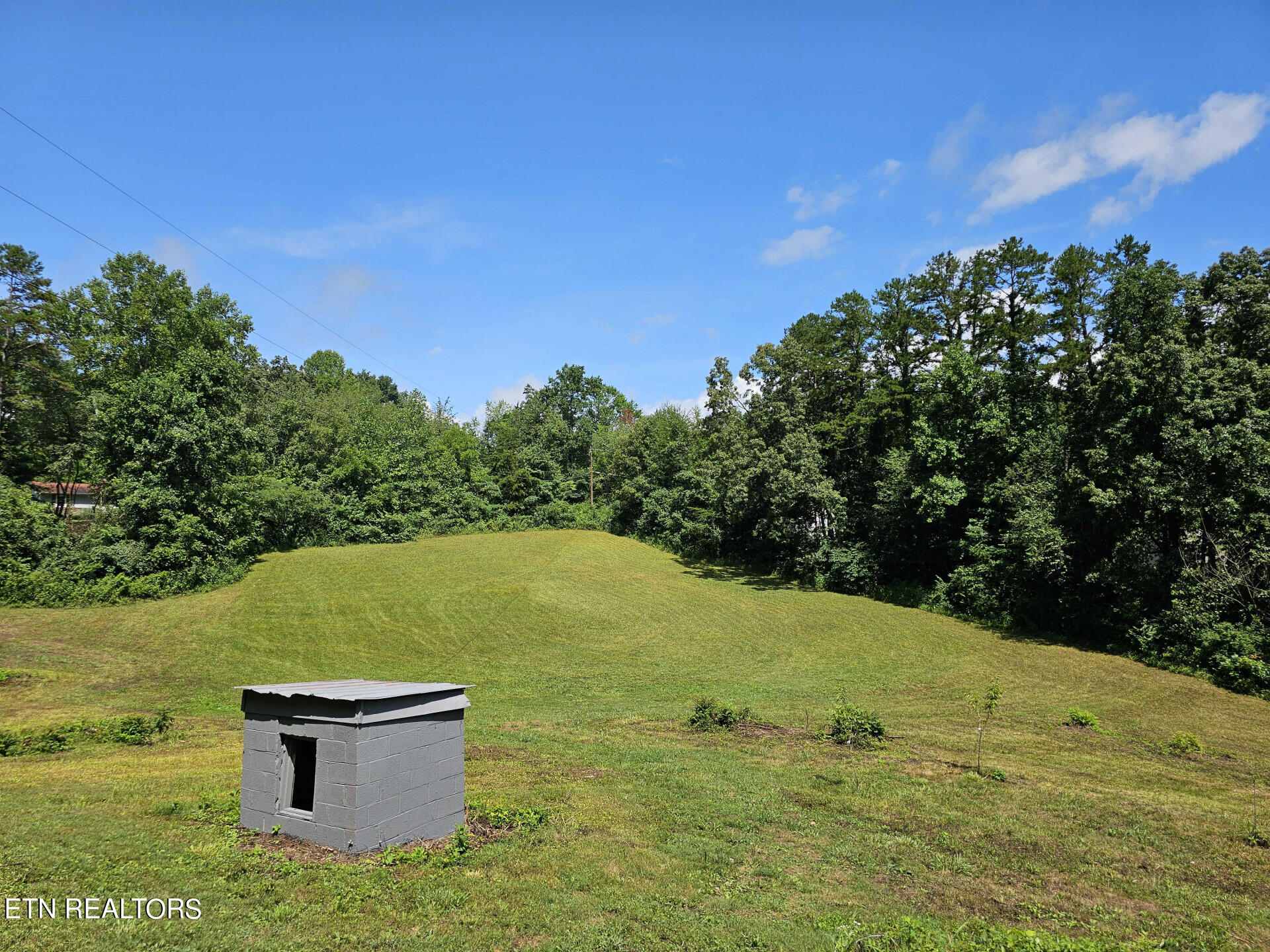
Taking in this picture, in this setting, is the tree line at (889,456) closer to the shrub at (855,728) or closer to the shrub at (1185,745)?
the shrub at (1185,745)

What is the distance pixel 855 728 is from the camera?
15.3 metres

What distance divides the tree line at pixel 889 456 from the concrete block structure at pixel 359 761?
25.3m

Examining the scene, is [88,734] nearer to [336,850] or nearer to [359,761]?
[336,850]

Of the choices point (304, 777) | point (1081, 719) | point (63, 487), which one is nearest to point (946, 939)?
point (304, 777)

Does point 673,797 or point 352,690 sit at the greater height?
point 352,690

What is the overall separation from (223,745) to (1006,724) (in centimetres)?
1923

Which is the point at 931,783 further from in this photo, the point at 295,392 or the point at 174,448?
the point at 295,392

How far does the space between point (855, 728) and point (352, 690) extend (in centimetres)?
1150

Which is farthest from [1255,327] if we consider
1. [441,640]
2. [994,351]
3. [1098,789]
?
[441,640]

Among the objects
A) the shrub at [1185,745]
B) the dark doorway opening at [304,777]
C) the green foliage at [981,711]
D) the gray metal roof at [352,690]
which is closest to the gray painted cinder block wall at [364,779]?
the gray metal roof at [352,690]

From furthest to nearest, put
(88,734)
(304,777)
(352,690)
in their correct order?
(88,734), (304,777), (352,690)

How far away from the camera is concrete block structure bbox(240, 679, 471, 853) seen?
815cm

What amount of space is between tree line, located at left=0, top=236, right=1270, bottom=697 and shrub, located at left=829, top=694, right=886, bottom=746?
14.9 metres

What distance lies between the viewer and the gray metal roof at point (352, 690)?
8.07 m
